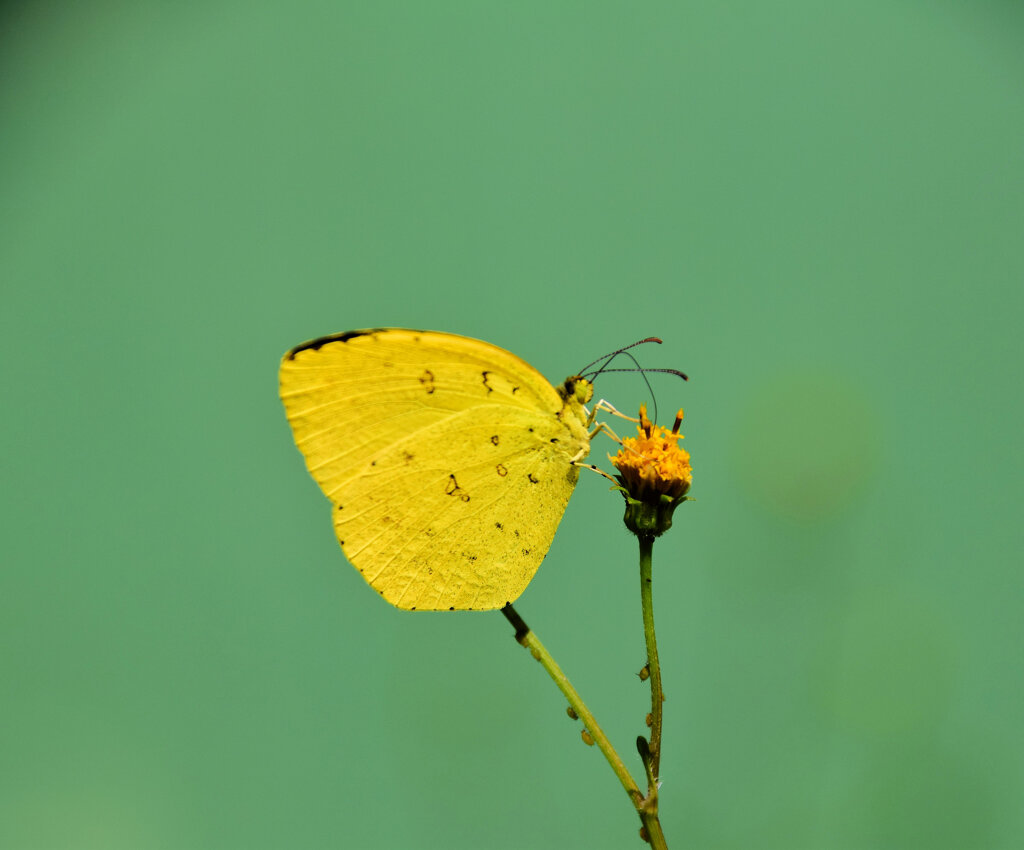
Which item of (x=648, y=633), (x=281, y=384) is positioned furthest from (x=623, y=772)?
(x=281, y=384)

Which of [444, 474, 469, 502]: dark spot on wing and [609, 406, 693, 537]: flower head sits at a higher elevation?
[444, 474, 469, 502]: dark spot on wing

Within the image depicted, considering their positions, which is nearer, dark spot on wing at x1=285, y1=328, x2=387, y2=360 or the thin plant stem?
the thin plant stem

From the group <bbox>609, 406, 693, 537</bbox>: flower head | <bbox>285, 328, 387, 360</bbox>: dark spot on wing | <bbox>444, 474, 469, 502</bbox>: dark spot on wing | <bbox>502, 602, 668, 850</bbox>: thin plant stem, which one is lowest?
<bbox>502, 602, 668, 850</bbox>: thin plant stem

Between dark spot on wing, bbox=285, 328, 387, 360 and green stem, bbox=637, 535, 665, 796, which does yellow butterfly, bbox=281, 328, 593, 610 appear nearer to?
dark spot on wing, bbox=285, 328, 387, 360

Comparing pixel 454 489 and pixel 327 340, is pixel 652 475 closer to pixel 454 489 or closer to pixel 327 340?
pixel 454 489

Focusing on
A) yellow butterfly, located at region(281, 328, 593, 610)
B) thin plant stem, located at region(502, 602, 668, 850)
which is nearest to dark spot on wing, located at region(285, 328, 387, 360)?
yellow butterfly, located at region(281, 328, 593, 610)

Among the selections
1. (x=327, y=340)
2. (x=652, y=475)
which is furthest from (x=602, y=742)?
(x=327, y=340)

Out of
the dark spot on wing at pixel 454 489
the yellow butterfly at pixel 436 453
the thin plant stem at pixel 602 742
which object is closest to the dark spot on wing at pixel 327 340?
the yellow butterfly at pixel 436 453
